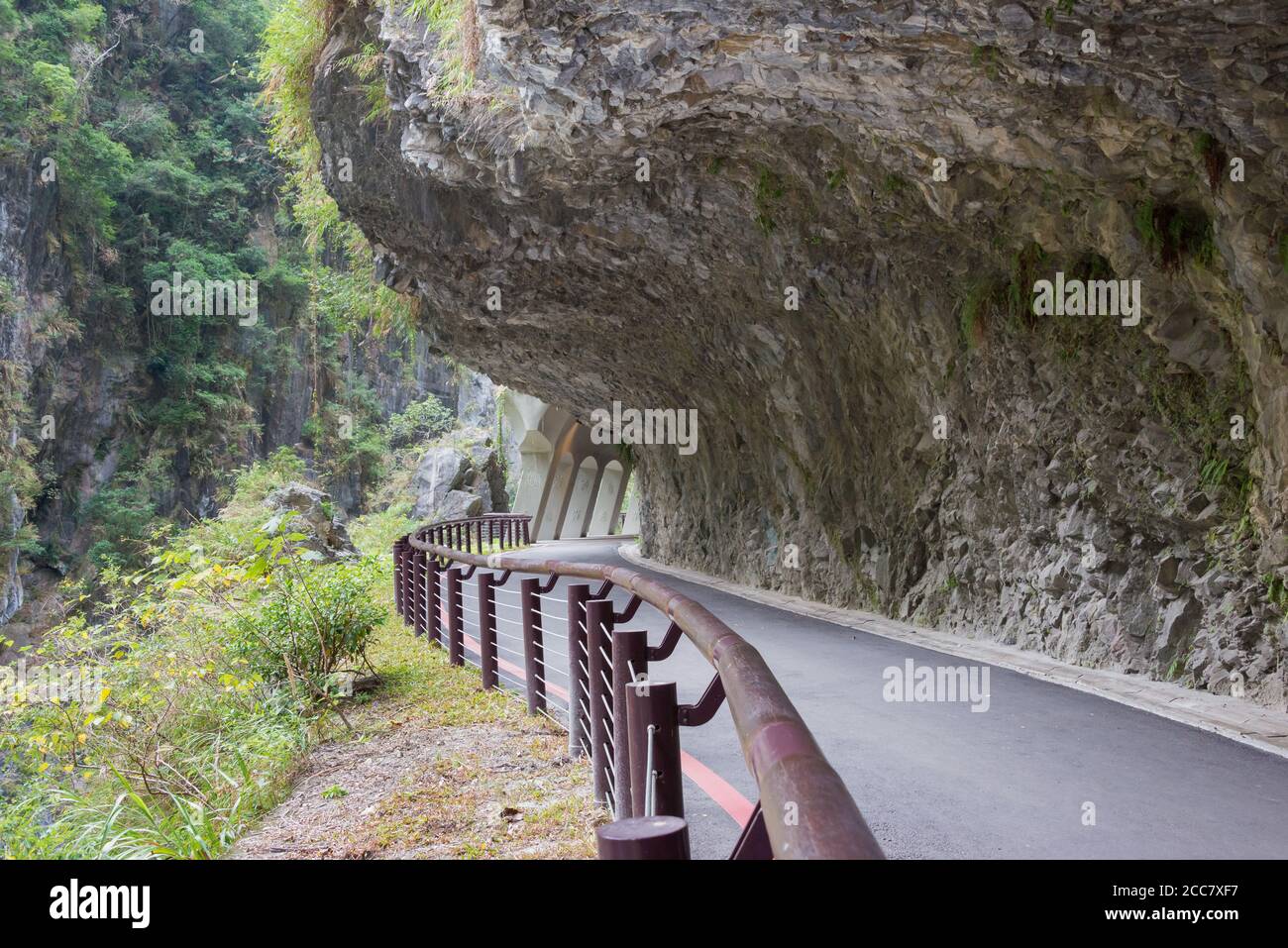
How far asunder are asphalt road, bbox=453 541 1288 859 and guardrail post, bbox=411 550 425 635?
3.92m

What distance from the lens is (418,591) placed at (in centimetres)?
1212

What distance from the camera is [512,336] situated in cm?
1880

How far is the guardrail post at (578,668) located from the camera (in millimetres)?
5137

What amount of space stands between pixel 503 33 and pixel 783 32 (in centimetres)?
219

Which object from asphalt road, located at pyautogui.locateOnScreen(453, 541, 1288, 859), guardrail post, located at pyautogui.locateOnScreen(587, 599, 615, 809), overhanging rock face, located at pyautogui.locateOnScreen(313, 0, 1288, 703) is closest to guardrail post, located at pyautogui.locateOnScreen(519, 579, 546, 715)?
asphalt road, located at pyautogui.locateOnScreen(453, 541, 1288, 859)

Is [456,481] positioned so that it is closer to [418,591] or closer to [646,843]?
[418,591]

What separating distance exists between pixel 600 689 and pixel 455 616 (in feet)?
16.0

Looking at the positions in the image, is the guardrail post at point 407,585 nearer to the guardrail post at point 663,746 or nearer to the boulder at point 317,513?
the boulder at point 317,513

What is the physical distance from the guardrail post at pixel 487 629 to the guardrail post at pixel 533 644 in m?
0.86

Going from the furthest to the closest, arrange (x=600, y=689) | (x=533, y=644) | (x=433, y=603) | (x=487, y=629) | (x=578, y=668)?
(x=433, y=603) → (x=487, y=629) → (x=533, y=644) → (x=578, y=668) → (x=600, y=689)

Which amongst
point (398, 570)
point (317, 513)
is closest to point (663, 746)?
point (398, 570)

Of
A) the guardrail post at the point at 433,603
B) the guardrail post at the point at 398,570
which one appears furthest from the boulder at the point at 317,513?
the guardrail post at the point at 433,603

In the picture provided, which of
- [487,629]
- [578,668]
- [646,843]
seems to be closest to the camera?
[646,843]
